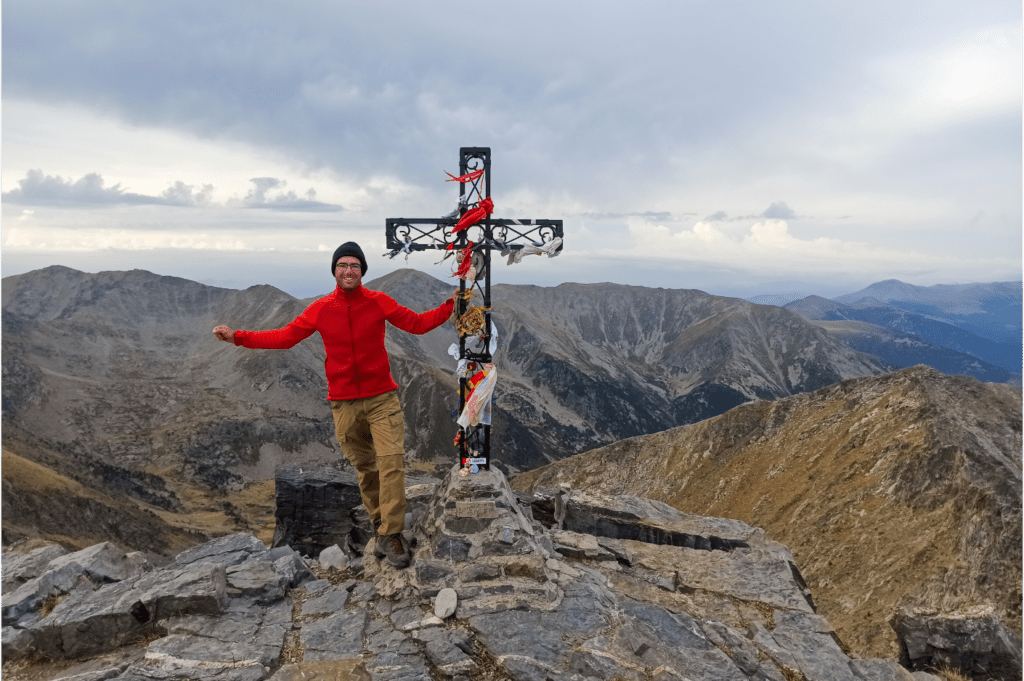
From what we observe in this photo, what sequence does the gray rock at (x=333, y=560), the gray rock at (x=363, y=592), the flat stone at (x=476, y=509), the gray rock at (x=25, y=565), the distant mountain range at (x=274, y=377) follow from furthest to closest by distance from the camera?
the distant mountain range at (x=274, y=377) < the gray rock at (x=25, y=565) < the gray rock at (x=333, y=560) < the flat stone at (x=476, y=509) < the gray rock at (x=363, y=592)

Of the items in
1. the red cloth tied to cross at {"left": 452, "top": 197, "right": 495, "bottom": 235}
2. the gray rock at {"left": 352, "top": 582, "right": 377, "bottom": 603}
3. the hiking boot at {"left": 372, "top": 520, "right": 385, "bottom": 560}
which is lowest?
the gray rock at {"left": 352, "top": 582, "right": 377, "bottom": 603}

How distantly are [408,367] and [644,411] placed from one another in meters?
64.7

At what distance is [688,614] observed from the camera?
8594 millimetres

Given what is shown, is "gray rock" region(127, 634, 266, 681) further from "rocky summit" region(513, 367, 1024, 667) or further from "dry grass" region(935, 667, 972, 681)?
"rocky summit" region(513, 367, 1024, 667)

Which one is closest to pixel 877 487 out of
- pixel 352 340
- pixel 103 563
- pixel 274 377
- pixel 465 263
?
pixel 465 263

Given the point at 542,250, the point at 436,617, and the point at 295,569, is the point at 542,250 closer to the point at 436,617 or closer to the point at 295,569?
the point at 436,617

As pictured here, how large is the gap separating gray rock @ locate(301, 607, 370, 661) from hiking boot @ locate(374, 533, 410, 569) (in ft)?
2.90

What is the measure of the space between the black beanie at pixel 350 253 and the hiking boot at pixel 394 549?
4287mm

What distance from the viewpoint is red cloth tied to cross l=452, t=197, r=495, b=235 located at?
361 inches

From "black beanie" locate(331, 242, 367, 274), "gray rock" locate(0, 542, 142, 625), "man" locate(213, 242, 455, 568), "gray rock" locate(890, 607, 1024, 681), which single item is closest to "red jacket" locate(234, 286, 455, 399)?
"man" locate(213, 242, 455, 568)

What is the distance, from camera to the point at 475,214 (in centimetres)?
919

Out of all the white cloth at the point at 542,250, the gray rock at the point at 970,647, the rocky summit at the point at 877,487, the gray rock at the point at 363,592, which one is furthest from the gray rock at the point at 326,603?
the rocky summit at the point at 877,487

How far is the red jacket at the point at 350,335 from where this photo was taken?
8250 mm

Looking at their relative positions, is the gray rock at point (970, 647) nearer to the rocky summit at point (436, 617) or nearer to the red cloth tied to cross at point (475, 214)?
the rocky summit at point (436, 617)
